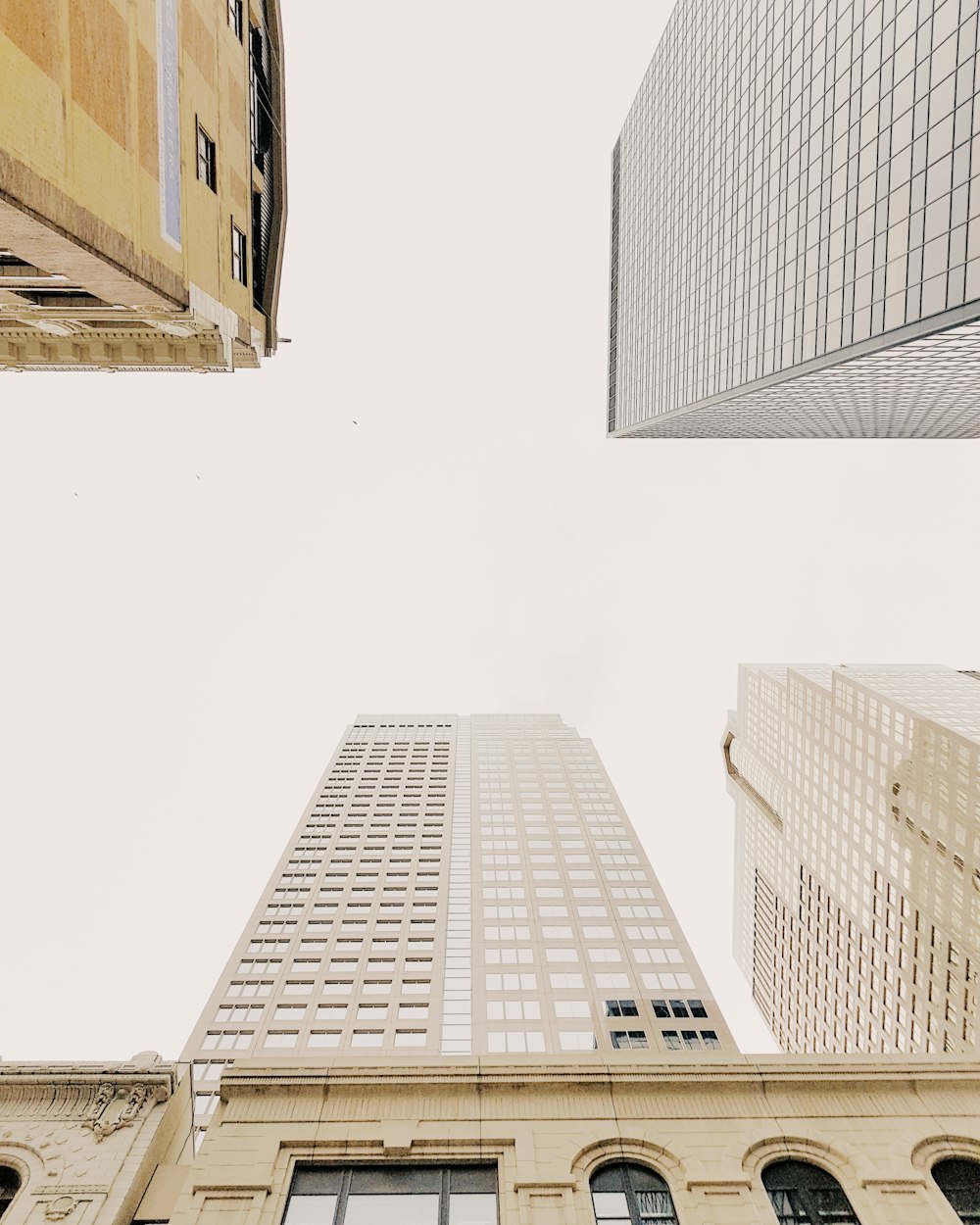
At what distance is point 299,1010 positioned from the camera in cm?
5094

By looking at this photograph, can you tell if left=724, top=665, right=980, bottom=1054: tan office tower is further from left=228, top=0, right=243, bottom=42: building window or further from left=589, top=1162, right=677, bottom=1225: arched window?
left=228, top=0, right=243, bottom=42: building window

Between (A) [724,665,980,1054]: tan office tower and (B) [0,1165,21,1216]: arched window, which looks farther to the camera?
(A) [724,665,980,1054]: tan office tower

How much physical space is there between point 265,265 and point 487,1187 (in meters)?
27.8

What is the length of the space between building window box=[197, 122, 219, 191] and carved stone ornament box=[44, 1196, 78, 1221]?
2202 centimetres

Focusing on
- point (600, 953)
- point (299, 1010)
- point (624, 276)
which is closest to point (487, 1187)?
point (299, 1010)

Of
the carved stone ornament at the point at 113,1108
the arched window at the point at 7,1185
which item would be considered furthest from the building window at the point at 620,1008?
the arched window at the point at 7,1185

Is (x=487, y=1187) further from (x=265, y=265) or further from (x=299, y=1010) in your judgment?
(x=299, y=1010)

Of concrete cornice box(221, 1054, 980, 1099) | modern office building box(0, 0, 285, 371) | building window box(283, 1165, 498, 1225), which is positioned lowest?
building window box(283, 1165, 498, 1225)

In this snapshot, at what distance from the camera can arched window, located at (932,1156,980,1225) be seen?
13.0 m

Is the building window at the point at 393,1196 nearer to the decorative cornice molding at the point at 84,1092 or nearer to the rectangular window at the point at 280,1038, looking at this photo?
the decorative cornice molding at the point at 84,1092

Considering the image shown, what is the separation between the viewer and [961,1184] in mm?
13461

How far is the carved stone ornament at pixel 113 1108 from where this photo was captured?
14.5m

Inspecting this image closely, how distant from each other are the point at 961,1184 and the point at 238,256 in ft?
95.1

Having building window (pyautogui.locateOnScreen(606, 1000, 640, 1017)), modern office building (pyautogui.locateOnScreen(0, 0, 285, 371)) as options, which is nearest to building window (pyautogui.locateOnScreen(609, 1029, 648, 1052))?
building window (pyautogui.locateOnScreen(606, 1000, 640, 1017))
